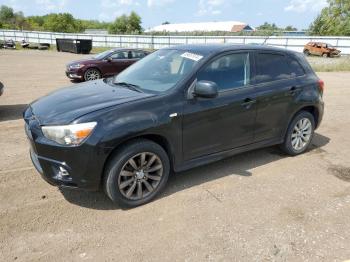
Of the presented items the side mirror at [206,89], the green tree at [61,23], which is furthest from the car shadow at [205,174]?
the green tree at [61,23]

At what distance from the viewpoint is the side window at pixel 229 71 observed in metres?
4.29

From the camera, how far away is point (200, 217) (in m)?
3.70

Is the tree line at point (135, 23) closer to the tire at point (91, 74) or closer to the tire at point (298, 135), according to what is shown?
the tire at point (91, 74)

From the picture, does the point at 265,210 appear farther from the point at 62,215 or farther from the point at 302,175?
the point at 62,215

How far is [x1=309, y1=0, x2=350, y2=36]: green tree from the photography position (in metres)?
63.8

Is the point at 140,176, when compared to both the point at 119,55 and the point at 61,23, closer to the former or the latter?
the point at 119,55

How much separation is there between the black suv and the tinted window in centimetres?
2

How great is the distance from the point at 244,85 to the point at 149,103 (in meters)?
1.49

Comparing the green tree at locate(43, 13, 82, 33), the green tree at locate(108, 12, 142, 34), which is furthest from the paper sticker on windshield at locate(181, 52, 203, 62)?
the green tree at locate(108, 12, 142, 34)

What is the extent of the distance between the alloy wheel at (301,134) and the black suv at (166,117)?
1.1 inches

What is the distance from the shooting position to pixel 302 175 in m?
4.84

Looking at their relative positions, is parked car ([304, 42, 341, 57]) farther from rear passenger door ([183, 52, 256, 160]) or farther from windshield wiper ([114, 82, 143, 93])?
windshield wiper ([114, 82, 143, 93])

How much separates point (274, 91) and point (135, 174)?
93.2 inches

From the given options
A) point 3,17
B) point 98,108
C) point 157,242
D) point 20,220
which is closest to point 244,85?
point 98,108
